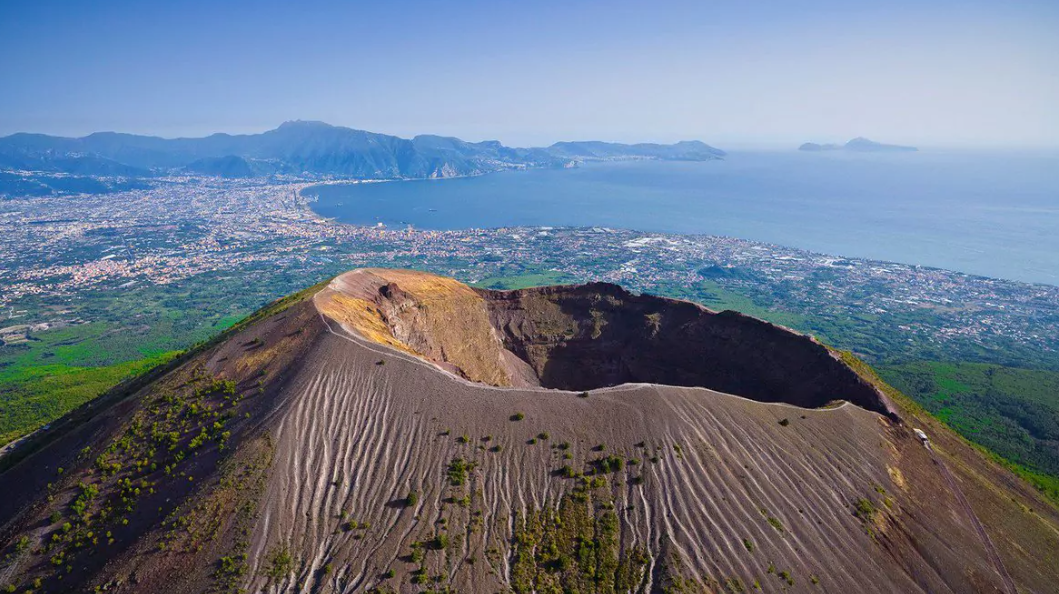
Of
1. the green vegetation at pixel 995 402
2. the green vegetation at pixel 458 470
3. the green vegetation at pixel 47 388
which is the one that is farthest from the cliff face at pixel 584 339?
the green vegetation at pixel 47 388

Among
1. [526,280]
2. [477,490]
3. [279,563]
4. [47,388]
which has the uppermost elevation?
[477,490]

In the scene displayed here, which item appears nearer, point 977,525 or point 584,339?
point 977,525

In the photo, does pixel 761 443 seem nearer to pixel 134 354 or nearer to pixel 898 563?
pixel 898 563

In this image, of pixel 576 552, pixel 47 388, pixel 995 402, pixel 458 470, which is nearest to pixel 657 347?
pixel 458 470

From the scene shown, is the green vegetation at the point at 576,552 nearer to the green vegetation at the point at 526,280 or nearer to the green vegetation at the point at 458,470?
the green vegetation at the point at 458,470

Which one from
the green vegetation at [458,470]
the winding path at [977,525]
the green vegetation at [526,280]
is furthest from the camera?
the green vegetation at [526,280]

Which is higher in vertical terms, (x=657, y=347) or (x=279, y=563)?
(x=279, y=563)

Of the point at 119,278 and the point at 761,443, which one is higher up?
the point at 761,443

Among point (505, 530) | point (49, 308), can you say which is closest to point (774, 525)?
point (505, 530)

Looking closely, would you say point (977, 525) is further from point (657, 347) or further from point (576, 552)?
point (657, 347)
